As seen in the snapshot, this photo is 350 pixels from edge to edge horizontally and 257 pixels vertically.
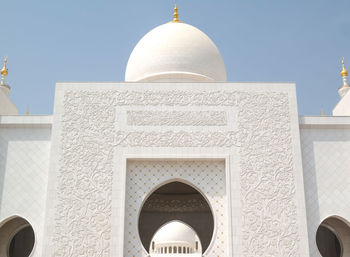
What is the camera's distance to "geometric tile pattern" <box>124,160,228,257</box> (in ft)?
22.1

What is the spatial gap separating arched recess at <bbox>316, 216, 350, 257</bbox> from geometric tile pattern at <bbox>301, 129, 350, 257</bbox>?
2.17 feet

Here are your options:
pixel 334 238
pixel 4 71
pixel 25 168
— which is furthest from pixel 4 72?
pixel 334 238

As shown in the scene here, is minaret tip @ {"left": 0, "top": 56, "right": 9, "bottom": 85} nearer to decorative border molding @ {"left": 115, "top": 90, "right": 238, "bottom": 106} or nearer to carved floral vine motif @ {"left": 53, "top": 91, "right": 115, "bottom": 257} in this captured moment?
carved floral vine motif @ {"left": 53, "top": 91, "right": 115, "bottom": 257}

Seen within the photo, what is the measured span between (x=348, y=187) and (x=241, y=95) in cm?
219

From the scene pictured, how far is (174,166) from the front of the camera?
278 inches

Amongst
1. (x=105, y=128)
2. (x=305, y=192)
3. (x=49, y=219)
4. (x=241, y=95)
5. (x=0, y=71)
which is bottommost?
(x=49, y=219)

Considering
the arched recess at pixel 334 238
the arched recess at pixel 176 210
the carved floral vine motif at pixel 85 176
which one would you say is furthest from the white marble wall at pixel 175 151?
the arched recess at pixel 176 210

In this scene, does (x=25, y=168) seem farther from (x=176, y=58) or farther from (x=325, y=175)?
(x=325, y=175)

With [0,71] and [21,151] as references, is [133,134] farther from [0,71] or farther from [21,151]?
[0,71]

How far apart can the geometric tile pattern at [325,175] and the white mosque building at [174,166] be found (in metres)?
0.02

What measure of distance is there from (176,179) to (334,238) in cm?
392

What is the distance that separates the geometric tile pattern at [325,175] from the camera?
6918 millimetres

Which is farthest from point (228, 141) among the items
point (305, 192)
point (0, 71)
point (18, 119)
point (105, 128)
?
point (0, 71)

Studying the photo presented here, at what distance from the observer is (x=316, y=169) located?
7141 mm
